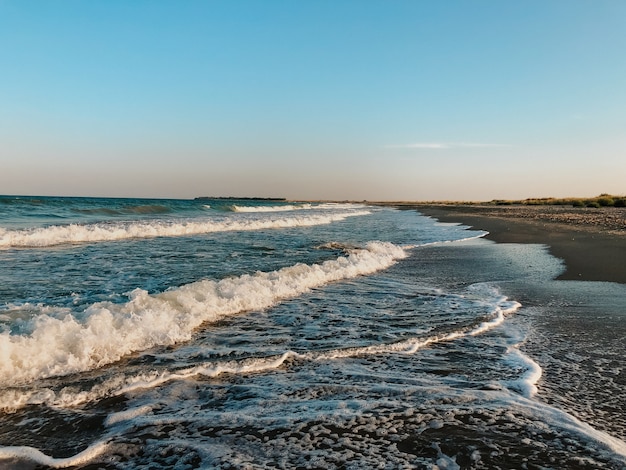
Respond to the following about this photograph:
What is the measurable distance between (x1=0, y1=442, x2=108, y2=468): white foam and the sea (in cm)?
1

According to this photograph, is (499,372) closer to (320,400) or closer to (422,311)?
(320,400)

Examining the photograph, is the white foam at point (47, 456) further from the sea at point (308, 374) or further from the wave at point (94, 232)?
the wave at point (94, 232)

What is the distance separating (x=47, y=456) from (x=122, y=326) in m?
2.59

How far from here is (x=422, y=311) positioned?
23.0 feet

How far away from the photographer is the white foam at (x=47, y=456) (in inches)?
109

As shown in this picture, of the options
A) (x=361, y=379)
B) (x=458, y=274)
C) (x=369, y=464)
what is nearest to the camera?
(x=369, y=464)

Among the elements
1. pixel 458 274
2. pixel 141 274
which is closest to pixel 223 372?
pixel 141 274

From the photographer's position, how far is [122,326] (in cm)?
535

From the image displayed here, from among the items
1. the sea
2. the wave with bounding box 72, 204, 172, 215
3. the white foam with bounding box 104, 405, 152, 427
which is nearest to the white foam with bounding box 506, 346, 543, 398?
the sea

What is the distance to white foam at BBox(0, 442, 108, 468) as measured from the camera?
109 inches

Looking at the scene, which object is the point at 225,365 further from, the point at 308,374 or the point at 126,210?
the point at 126,210

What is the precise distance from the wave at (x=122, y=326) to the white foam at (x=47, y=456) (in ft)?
4.44

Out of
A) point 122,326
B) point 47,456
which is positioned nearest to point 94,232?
point 122,326

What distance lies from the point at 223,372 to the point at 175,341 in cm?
129
